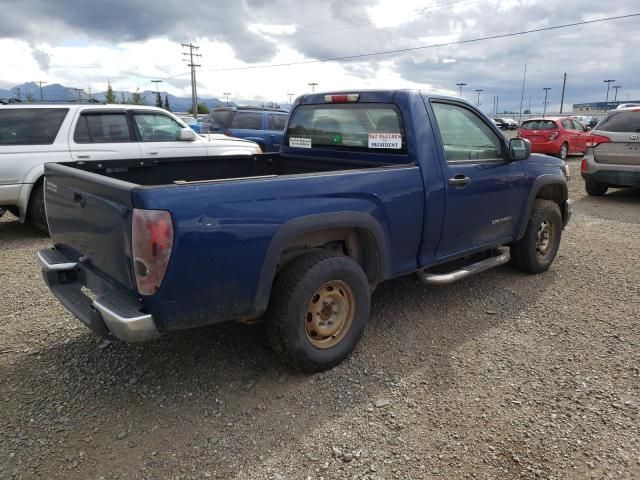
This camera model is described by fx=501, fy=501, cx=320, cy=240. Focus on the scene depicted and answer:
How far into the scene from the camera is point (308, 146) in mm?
4566

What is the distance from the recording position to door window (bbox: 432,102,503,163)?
393cm

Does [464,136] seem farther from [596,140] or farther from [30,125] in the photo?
[596,140]

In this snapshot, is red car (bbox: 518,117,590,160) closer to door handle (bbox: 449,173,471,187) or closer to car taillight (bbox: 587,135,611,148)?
car taillight (bbox: 587,135,611,148)

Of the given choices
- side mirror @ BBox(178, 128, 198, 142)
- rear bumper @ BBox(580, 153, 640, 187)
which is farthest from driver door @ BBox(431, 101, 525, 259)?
rear bumper @ BBox(580, 153, 640, 187)

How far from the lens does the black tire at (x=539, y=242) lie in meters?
4.91

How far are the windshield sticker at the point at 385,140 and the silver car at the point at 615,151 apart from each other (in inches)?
283

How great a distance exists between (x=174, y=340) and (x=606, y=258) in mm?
4922

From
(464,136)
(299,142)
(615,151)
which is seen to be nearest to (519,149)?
(464,136)

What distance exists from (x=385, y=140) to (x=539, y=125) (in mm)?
15932

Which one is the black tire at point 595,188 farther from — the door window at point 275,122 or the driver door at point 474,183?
the door window at point 275,122

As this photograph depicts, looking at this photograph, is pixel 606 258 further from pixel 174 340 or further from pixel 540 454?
pixel 174 340

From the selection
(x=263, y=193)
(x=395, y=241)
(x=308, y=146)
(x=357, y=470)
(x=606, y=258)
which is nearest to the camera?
(x=357, y=470)

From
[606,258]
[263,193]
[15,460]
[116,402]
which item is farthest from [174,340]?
[606,258]

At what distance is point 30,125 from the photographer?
6.53m
